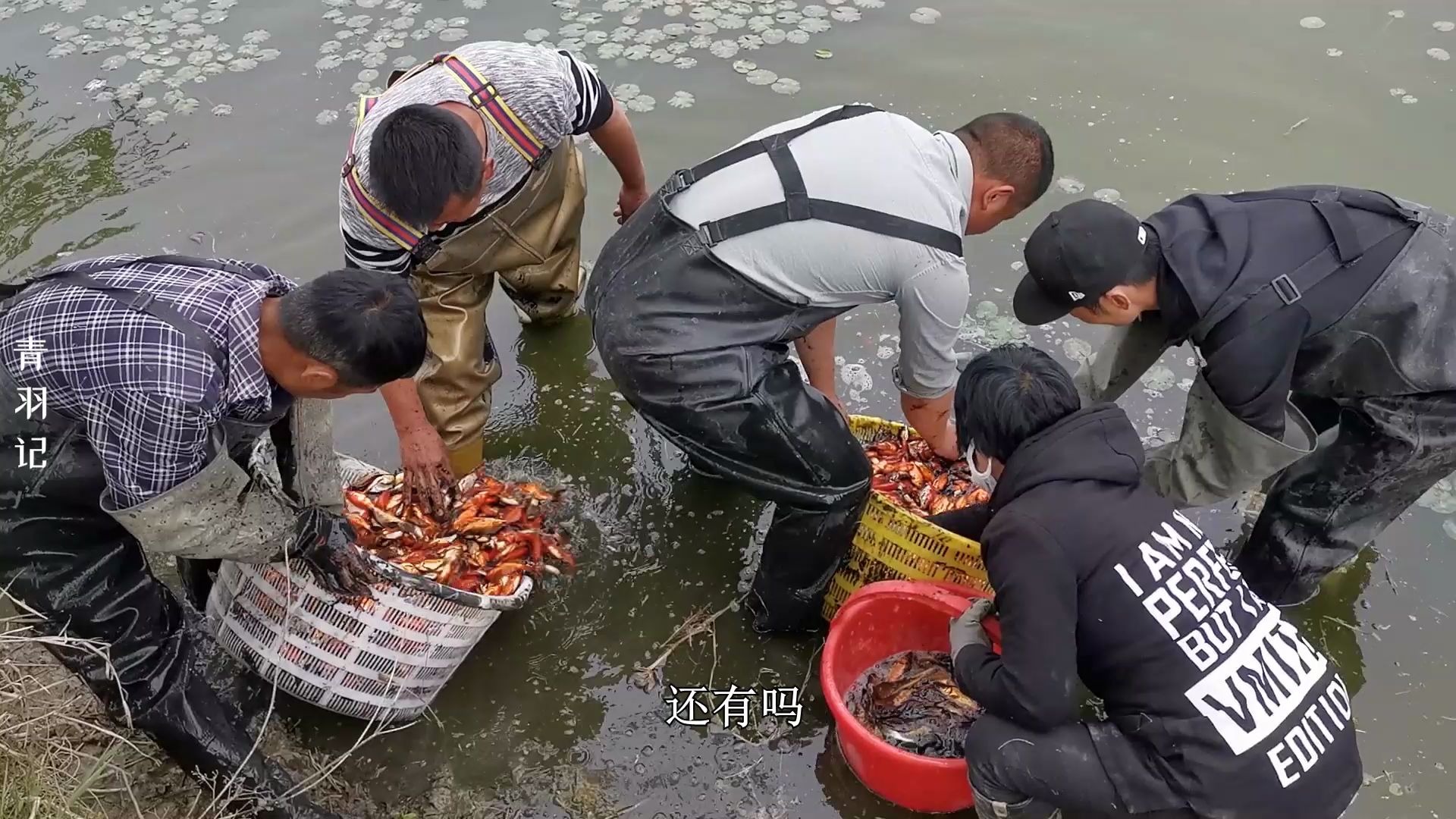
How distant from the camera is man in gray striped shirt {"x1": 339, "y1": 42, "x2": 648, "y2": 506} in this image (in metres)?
3.00

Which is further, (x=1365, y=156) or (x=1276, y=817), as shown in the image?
(x=1365, y=156)

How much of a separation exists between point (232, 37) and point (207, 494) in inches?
232

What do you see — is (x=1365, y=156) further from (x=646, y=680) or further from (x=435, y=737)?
(x=435, y=737)

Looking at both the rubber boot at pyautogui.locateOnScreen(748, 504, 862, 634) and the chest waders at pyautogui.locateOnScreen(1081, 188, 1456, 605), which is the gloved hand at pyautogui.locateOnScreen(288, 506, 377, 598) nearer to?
the rubber boot at pyautogui.locateOnScreen(748, 504, 862, 634)

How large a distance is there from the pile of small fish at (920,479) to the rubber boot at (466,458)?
5.62ft

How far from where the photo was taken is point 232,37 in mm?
7027

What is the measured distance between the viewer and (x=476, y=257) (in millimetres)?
3840

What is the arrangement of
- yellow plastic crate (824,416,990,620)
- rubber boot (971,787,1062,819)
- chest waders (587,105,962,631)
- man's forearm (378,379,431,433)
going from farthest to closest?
man's forearm (378,379,431,433)
yellow plastic crate (824,416,990,620)
chest waders (587,105,962,631)
rubber boot (971,787,1062,819)

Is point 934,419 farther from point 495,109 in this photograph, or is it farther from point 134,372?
point 134,372

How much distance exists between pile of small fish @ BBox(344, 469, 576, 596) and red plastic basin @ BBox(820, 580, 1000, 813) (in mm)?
1159

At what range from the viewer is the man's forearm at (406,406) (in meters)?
3.49

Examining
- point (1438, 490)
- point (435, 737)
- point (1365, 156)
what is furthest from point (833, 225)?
point (1365, 156)

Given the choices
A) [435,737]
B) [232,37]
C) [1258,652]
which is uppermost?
[1258,652]

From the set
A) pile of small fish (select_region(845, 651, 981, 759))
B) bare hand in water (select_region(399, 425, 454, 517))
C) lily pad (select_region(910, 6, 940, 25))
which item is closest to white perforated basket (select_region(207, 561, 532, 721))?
bare hand in water (select_region(399, 425, 454, 517))
